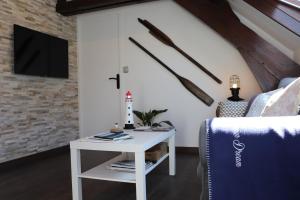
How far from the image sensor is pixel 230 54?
3.40 m

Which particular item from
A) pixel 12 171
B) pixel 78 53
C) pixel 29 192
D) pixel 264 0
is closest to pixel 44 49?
pixel 78 53

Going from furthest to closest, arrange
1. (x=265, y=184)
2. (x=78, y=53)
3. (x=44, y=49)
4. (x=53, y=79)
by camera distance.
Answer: (x=78, y=53) → (x=53, y=79) → (x=44, y=49) → (x=265, y=184)

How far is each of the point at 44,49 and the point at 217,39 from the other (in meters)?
2.23

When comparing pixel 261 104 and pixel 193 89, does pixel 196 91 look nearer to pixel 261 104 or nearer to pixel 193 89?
pixel 193 89

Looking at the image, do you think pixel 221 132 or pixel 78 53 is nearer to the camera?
pixel 221 132

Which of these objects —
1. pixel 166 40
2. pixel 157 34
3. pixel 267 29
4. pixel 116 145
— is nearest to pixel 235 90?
pixel 267 29

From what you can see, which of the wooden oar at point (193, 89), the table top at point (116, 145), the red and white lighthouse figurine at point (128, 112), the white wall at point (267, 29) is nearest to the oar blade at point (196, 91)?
the wooden oar at point (193, 89)

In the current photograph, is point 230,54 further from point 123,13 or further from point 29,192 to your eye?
point 29,192

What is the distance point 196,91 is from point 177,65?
0.44 metres

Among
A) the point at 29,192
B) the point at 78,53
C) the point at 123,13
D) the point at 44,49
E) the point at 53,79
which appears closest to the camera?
the point at 29,192

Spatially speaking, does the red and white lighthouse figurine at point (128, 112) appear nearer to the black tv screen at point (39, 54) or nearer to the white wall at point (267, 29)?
the black tv screen at point (39, 54)

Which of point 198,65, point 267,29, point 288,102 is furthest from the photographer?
point 198,65

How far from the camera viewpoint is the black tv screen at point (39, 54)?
302 centimetres

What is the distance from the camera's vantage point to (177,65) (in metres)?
3.61
